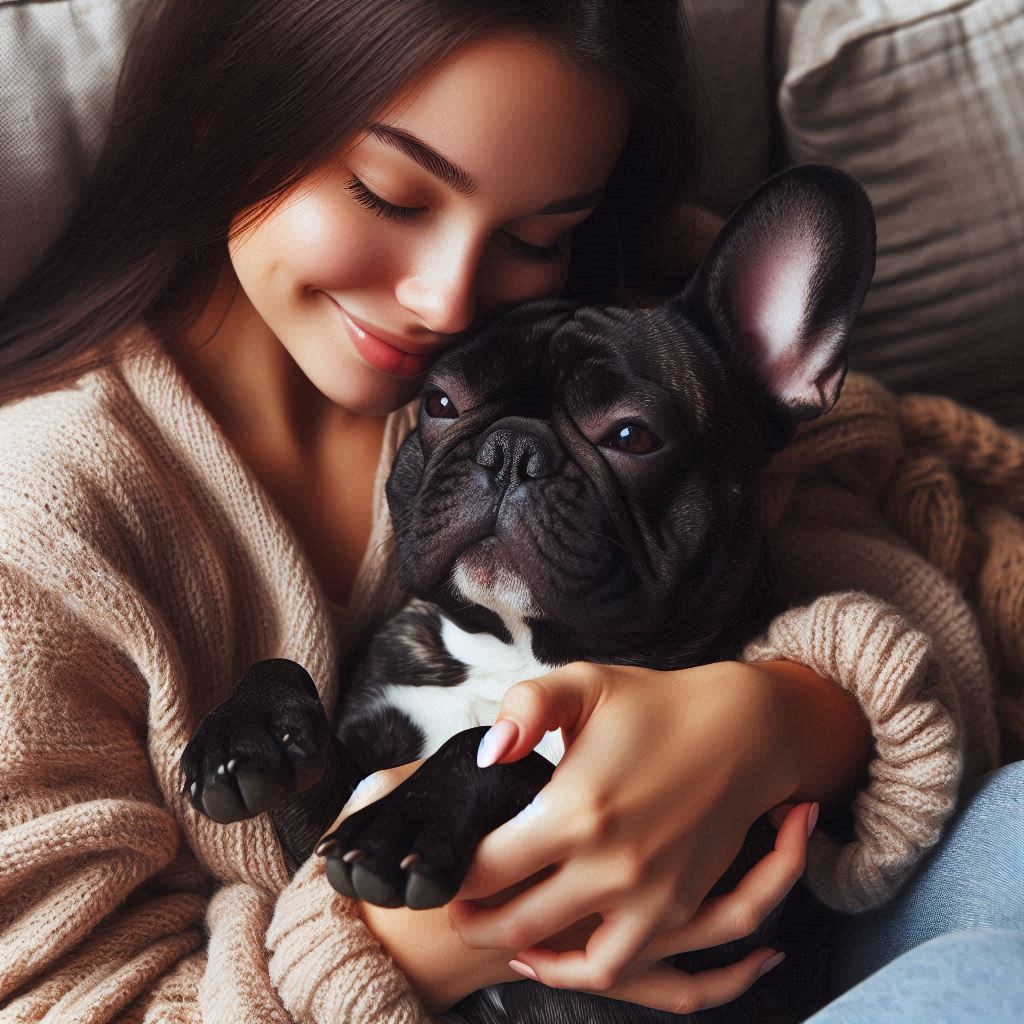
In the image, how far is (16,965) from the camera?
78 cm

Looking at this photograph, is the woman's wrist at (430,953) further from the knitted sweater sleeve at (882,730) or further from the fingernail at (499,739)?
the knitted sweater sleeve at (882,730)

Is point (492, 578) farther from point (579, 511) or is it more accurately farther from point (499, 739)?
point (499, 739)

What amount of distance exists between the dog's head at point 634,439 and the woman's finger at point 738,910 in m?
0.19

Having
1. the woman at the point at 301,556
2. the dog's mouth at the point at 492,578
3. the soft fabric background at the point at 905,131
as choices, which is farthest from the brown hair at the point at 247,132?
the dog's mouth at the point at 492,578

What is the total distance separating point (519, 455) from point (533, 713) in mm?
238

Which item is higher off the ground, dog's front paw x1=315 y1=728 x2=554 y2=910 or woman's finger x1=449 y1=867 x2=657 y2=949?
dog's front paw x1=315 y1=728 x2=554 y2=910

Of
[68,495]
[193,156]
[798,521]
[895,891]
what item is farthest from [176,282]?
[895,891]

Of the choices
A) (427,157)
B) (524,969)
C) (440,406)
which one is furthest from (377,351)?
(524,969)

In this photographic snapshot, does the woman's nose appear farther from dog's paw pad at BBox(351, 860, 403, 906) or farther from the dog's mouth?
dog's paw pad at BBox(351, 860, 403, 906)

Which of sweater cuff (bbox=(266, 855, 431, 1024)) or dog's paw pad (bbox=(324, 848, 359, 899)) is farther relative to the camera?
sweater cuff (bbox=(266, 855, 431, 1024))

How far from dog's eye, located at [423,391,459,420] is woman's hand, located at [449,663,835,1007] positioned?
0.95ft

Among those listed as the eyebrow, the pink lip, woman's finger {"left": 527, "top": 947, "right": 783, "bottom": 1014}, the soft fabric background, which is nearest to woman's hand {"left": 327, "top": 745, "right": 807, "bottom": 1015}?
woman's finger {"left": 527, "top": 947, "right": 783, "bottom": 1014}

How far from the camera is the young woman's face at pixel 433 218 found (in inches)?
33.4

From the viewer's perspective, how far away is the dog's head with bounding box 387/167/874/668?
2.79 feet
